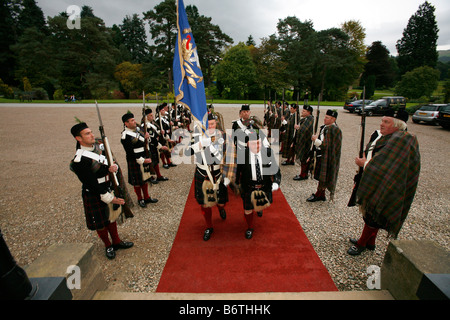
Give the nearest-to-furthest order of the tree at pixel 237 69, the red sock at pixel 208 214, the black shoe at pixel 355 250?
the black shoe at pixel 355 250 → the red sock at pixel 208 214 → the tree at pixel 237 69

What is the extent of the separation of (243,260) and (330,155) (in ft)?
10.1

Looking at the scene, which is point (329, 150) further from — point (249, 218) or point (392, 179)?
point (249, 218)

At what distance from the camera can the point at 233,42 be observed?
4147cm

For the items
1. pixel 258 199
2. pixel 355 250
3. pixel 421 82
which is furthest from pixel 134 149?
pixel 421 82

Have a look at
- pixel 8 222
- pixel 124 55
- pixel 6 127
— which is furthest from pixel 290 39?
pixel 8 222

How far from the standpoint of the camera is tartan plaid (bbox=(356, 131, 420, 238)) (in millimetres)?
3043

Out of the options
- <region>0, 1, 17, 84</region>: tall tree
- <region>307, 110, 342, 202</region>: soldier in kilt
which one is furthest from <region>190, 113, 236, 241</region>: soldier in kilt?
<region>0, 1, 17, 84</region>: tall tree

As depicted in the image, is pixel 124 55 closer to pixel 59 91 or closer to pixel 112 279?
pixel 59 91

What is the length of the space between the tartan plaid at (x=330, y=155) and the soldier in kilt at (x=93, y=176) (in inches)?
170

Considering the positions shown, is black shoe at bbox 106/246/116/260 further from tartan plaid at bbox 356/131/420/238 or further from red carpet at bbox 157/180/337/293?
tartan plaid at bbox 356/131/420/238

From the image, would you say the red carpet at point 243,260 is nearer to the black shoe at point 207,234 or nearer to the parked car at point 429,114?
the black shoe at point 207,234

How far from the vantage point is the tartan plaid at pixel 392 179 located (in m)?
3.04

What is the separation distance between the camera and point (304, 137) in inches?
260

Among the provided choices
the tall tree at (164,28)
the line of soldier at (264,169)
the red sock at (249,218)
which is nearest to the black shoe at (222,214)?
the line of soldier at (264,169)
